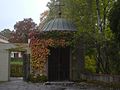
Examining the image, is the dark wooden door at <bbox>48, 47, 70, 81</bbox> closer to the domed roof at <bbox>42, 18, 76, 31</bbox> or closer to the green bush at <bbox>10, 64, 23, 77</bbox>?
the domed roof at <bbox>42, 18, 76, 31</bbox>

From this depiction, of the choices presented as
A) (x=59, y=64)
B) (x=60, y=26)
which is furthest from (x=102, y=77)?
(x=60, y=26)

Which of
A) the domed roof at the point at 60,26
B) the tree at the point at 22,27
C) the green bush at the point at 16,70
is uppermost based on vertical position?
the tree at the point at 22,27

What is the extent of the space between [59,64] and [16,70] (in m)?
16.5

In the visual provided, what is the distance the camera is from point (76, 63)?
112 ft

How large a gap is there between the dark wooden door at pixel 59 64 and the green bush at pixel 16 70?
15401mm

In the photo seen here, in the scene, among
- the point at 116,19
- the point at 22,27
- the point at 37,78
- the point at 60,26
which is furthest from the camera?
the point at 22,27

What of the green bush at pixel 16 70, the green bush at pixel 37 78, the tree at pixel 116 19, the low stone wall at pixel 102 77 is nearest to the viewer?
the tree at pixel 116 19

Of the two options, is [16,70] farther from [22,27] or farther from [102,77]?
[22,27]

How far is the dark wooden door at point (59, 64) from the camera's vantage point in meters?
33.6

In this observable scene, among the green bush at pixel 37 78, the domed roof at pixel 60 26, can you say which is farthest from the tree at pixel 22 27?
the green bush at pixel 37 78

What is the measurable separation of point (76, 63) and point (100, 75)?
5396 millimetres

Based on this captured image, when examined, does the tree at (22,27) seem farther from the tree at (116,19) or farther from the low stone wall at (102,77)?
the tree at (116,19)

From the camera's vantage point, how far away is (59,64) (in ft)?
111

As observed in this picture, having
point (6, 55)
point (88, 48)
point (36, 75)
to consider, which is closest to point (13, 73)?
point (6, 55)
